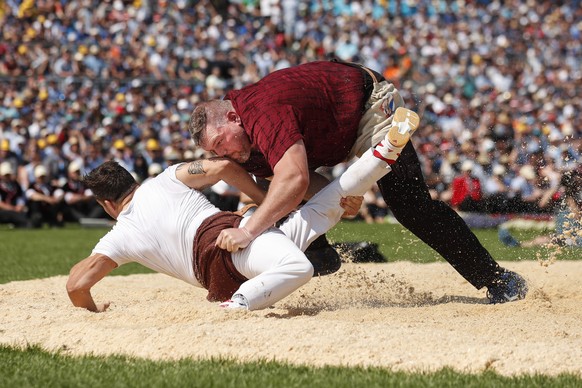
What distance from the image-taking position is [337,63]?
6648 millimetres

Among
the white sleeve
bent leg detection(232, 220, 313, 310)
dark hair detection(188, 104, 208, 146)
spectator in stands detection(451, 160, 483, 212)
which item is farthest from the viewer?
spectator in stands detection(451, 160, 483, 212)

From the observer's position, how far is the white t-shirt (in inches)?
239

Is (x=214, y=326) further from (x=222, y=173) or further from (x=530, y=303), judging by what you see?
(x=530, y=303)

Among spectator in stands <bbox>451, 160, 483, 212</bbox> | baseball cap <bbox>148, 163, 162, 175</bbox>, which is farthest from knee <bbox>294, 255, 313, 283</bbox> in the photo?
baseball cap <bbox>148, 163, 162, 175</bbox>

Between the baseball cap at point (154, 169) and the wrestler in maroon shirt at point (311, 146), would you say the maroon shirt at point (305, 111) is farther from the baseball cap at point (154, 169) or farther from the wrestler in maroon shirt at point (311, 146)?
the baseball cap at point (154, 169)

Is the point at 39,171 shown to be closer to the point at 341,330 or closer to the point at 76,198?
the point at 76,198

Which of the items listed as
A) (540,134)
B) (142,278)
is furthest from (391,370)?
(540,134)

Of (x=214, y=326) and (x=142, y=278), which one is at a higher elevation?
(x=214, y=326)

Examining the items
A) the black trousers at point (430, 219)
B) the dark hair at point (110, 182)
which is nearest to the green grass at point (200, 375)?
the dark hair at point (110, 182)

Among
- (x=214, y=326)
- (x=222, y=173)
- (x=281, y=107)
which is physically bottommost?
(x=214, y=326)

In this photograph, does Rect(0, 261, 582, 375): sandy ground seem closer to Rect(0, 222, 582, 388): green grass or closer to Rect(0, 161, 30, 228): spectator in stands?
Rect(0, 222, 582, 388): green grass

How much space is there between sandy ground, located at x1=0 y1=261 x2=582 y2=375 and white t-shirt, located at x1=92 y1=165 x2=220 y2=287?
0.34m

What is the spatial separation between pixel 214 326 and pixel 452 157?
1258 cm

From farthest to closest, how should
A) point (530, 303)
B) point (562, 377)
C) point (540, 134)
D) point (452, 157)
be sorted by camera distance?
1. point (540, 134)
2. point (452, 157)
3. point (530, 303)
4. point (562, 377)
